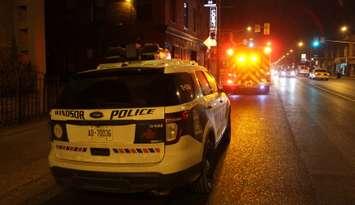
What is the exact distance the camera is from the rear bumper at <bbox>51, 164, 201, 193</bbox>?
5.32 metres

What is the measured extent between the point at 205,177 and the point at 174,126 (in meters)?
1.23

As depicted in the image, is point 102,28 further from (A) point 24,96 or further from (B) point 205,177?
(B) point 205,177

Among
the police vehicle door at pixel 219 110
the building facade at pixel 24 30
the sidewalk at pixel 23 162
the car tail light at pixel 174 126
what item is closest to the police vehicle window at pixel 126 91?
the car tail light at pixel 174 126

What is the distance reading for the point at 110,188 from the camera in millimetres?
5426

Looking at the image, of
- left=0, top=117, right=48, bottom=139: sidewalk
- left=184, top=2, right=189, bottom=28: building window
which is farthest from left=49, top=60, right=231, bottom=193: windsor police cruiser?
left=184, top=2, right=189, bottom=28: building window

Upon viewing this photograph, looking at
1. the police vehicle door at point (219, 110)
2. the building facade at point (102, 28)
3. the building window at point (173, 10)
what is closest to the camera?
the police vehicle door at point (219, 110)

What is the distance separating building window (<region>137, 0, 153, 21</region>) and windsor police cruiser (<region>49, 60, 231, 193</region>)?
21823 mm

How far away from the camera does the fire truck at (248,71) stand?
26391 mm

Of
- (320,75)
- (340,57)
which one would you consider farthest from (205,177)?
(340,57)

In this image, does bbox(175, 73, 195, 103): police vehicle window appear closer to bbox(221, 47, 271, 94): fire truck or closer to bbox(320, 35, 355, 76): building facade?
bbox(221, 47, 271, 94): fire truck

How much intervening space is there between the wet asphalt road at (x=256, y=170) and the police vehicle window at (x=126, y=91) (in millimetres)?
1421

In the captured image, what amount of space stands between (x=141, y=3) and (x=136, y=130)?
23203mm

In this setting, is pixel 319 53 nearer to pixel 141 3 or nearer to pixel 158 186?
pixel 141 3

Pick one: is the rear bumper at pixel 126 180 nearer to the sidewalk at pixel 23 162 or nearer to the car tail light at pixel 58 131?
the car tail light at pixel 58 131
